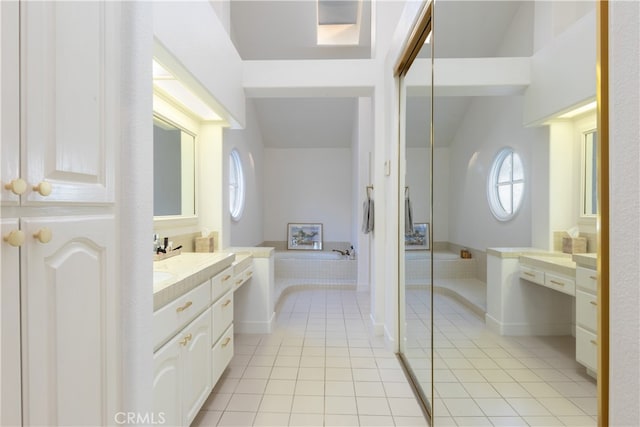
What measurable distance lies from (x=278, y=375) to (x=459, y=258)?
1.53m

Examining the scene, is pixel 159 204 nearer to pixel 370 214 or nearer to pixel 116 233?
pixel 116 233

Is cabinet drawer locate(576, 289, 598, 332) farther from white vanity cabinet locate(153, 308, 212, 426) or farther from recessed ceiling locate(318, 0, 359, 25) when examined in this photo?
recessed ceiling locate(318, 0, 359, 25)

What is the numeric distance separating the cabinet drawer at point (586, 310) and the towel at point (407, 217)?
1.52m

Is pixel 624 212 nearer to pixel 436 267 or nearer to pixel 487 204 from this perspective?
pixel 487 204

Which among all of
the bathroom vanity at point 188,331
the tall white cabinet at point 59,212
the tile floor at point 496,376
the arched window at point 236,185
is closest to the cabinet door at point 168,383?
the bathroom vanity at point 188,331

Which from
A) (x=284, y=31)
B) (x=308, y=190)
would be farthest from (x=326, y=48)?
(x=308, y=190)

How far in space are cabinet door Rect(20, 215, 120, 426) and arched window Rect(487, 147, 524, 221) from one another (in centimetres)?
130

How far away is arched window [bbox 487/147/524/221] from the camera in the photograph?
1021 millimetres

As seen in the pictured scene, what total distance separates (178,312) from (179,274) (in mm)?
231

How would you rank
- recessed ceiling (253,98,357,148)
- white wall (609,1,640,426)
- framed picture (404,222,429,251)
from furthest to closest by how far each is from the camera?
recessed ceiling (253,98,357,148), framed picture (404,222,429,251), white wall (609,1,640,426)

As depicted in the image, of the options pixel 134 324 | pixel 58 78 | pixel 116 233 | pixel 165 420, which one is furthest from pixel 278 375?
pixel 58 78

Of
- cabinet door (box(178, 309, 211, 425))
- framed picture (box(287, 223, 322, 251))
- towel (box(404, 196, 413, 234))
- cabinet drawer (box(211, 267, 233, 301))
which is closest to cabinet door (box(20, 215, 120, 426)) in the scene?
cabinet door (box(178, 309, 211, 425))

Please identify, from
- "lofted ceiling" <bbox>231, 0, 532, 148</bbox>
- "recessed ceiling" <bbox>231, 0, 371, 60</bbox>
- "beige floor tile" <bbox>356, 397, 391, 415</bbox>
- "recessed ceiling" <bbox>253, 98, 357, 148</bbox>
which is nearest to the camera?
"lofted ceiling" <bbox>231, 0, 532, 148</bbox>

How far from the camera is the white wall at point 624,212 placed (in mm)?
541
